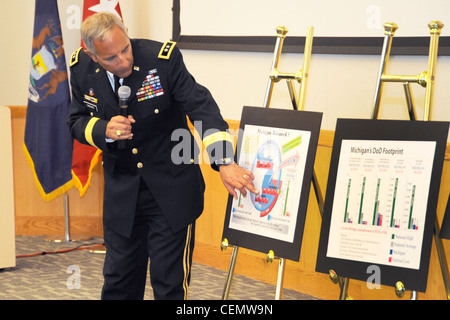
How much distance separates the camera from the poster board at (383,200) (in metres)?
2.34

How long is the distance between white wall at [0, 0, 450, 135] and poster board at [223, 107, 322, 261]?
0.85m

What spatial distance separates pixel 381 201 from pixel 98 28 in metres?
1.25

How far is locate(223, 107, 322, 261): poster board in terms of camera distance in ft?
8.37

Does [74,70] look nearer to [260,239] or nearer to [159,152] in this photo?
[159,152]

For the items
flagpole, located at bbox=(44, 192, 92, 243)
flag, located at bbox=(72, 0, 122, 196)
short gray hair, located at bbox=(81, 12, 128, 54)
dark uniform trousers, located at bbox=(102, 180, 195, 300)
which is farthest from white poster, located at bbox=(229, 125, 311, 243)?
flagpole, located at bbox=(44, 192, 92, 243)

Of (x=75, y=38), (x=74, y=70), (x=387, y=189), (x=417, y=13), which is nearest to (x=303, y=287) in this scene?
(x=387, y=189)

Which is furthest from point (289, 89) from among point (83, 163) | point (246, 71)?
point (83, 163)

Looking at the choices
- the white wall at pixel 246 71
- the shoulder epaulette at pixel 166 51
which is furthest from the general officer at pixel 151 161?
the white wall at pixel 246 71

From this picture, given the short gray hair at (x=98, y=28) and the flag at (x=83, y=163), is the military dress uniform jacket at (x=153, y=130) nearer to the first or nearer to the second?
the short gray hair at (x=98, y=28)

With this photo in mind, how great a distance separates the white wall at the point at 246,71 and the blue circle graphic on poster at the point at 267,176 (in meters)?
0.91

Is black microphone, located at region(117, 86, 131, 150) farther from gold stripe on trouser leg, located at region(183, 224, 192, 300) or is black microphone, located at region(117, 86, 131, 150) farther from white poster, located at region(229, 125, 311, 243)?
white poster, located at region(229, 125, 311, 243)

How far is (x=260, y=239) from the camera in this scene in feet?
8.63

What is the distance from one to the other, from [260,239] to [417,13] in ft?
4.60

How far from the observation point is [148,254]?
2.49m
